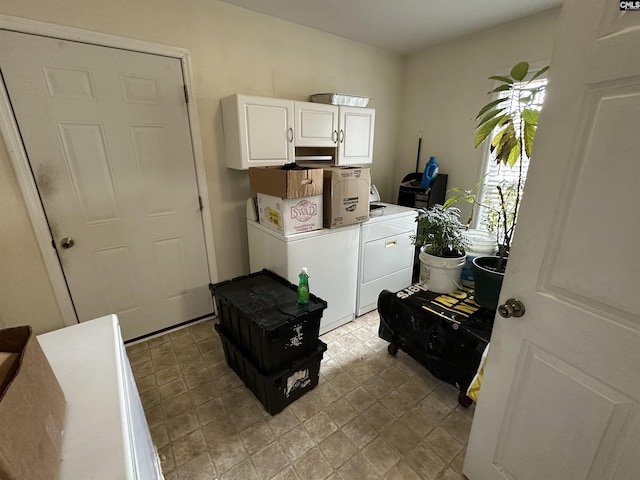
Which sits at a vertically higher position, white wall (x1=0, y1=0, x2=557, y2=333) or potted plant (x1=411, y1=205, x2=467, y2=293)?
white wall (x1=0, y1=0, x2=557, y2=333)

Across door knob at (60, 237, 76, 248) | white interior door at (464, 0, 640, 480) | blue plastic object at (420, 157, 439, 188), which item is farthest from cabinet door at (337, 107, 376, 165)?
door knob at (60, 237, 76, 248)

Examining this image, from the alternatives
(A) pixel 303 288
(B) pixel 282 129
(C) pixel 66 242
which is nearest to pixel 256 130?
(B) pixel 282 129

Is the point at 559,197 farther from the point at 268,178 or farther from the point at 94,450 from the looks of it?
the point at 268,178

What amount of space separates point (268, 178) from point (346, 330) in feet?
4.70

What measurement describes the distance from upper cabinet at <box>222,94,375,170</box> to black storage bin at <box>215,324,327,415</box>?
1379mm

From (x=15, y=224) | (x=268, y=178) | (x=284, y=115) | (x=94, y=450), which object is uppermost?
(x=284, y=115)

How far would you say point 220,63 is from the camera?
7.09 ft

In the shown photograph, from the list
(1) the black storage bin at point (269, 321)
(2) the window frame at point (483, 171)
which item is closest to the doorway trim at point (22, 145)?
(1) the black storage bin at point (269, 321)

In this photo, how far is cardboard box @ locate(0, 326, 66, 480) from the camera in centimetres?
48

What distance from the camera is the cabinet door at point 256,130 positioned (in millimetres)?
2072

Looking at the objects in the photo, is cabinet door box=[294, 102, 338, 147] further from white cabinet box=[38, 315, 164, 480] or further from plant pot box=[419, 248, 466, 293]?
white cabinet box=[38, 315, 164, 480]

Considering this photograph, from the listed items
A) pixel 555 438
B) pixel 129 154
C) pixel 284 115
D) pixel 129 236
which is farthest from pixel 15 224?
pixel 555 438

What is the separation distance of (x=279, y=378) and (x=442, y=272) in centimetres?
120

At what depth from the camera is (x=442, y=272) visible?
1843 millimetres
